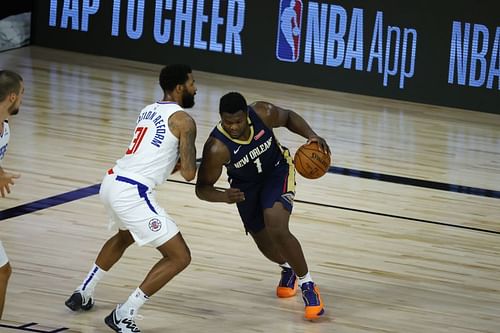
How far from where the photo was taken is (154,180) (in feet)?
19.6

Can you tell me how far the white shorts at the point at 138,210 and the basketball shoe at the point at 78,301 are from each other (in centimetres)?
55

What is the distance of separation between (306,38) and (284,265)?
870cm

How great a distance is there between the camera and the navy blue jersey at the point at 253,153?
6258 mm

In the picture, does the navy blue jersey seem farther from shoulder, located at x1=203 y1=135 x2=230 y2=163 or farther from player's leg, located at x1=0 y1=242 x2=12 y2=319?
player's leg, located at x1=0 y1=242 x2=12 y2=319

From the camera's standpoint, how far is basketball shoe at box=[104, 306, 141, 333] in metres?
5.82

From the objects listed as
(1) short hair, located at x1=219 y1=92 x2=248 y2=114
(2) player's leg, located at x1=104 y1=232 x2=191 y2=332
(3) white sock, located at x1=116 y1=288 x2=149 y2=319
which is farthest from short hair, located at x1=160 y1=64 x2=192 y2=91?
(3) white sock, located at x1=116 y1=288 x2=149 y2=319

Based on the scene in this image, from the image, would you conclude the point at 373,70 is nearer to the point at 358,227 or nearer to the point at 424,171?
the point at 424,171

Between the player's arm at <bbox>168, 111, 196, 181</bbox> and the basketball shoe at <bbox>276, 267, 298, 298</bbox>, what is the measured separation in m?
1.25

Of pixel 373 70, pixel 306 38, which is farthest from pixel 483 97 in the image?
pixel 306 38

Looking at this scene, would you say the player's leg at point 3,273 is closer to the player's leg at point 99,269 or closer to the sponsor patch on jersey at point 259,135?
the player's leg at point 99,269

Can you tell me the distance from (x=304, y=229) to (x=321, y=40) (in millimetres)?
6977

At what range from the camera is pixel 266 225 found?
20.9 ft

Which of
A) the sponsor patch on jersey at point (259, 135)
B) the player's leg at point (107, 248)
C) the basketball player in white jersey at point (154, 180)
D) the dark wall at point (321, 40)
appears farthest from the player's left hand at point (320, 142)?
the dark wall at point (321, 40)

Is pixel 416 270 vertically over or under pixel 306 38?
under
